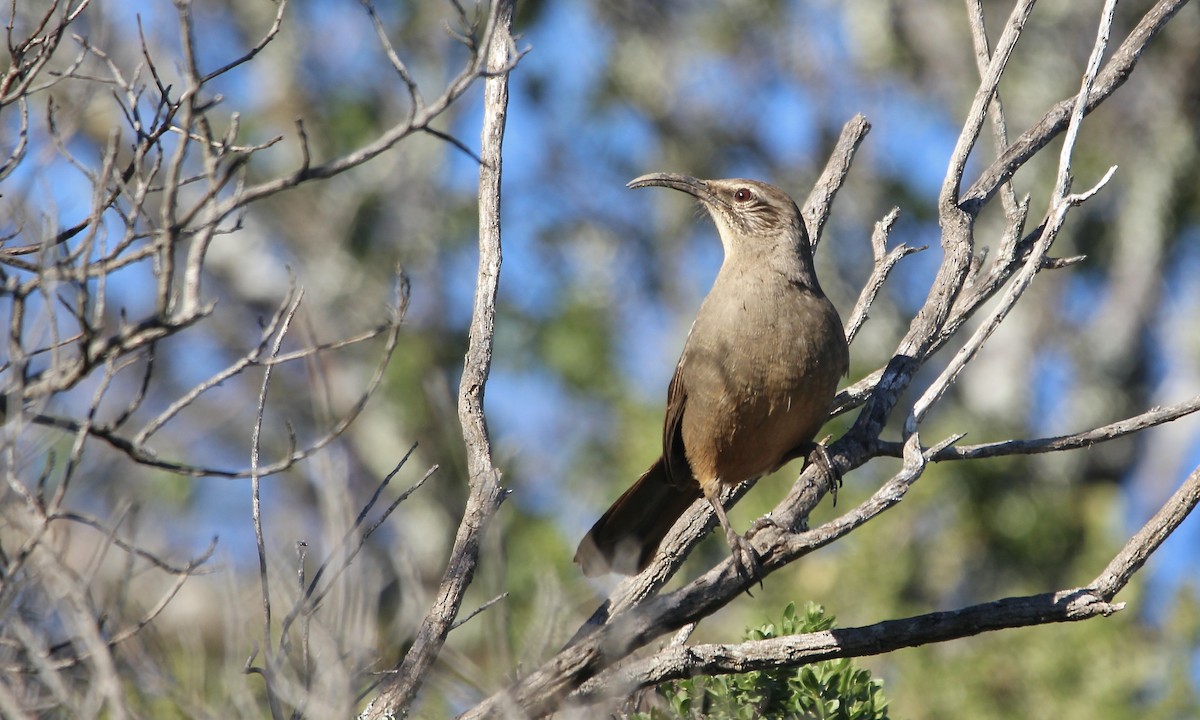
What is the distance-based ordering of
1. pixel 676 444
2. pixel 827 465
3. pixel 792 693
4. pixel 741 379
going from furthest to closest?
pixel 676 444
pixel 741 379
pixel 827 465
pixel 792 693

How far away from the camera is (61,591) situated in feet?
8.84

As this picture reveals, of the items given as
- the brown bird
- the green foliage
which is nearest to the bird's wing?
the brown bird

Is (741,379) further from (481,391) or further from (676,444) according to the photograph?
(481,391)

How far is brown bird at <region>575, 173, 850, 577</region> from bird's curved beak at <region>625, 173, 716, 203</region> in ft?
0.03

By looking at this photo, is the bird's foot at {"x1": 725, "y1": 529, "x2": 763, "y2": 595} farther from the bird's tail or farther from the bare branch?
the bird's tail

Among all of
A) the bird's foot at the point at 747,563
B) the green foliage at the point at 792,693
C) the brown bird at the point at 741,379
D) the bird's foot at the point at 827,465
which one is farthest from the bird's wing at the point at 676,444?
the bird's foot at the point at 747,563

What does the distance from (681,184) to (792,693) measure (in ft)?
9.02

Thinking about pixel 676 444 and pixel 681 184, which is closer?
pixel 676 444

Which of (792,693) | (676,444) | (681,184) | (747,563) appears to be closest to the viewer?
(747,563)

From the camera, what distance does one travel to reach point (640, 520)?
5469 mm

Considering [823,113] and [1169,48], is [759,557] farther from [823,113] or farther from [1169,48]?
[1169,48]

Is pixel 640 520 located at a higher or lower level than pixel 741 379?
lower

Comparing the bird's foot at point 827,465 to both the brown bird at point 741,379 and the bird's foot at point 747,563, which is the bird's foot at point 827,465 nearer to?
the brown bird at point 741,379

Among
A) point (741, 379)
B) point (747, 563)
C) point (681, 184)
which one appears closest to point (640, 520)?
point (741, 379)
